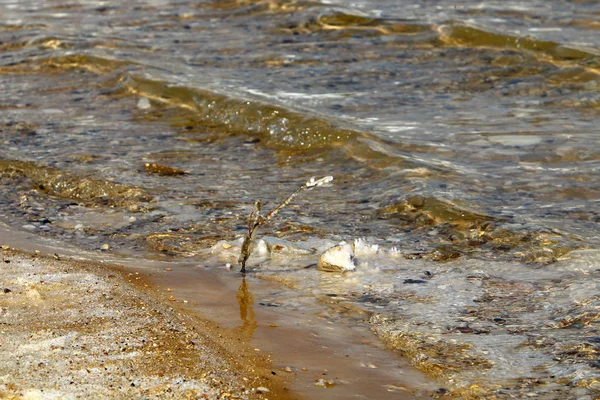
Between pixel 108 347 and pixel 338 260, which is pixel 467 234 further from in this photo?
pixel 108 347

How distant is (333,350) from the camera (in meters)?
3.61

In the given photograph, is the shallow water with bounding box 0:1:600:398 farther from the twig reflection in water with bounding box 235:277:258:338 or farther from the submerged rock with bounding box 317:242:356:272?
the twig reflection in water with bounding box 235:277:258:338

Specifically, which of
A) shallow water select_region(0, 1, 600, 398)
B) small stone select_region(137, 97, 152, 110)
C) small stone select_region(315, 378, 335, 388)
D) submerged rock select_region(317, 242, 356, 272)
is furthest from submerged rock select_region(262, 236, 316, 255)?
small stone select_region(137, 97, 152, 110)

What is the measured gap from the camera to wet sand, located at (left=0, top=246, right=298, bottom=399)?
3.09 meters

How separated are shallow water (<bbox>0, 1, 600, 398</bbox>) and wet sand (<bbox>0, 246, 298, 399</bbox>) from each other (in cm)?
66

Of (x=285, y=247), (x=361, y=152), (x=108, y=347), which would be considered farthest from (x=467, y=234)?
(x=108, y=347)

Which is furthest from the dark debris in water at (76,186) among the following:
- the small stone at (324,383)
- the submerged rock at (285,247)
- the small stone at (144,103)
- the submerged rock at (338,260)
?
the small stone at (324,383)

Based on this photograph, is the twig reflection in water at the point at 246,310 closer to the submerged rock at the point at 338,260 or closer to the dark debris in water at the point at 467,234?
the submerged rock at the point at 338,260

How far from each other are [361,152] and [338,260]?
2.17 m

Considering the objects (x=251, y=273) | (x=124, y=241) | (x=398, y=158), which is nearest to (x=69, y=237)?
(x=124, y=241)

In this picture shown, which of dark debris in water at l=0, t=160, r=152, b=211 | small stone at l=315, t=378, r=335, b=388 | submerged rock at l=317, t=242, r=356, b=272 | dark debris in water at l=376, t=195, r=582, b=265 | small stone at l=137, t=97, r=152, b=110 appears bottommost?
small stone at l=137, t=97, r=152, b=110

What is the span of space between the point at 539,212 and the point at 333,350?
2.14m

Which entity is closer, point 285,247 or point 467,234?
point 285,247

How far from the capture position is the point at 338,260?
14.7ft
